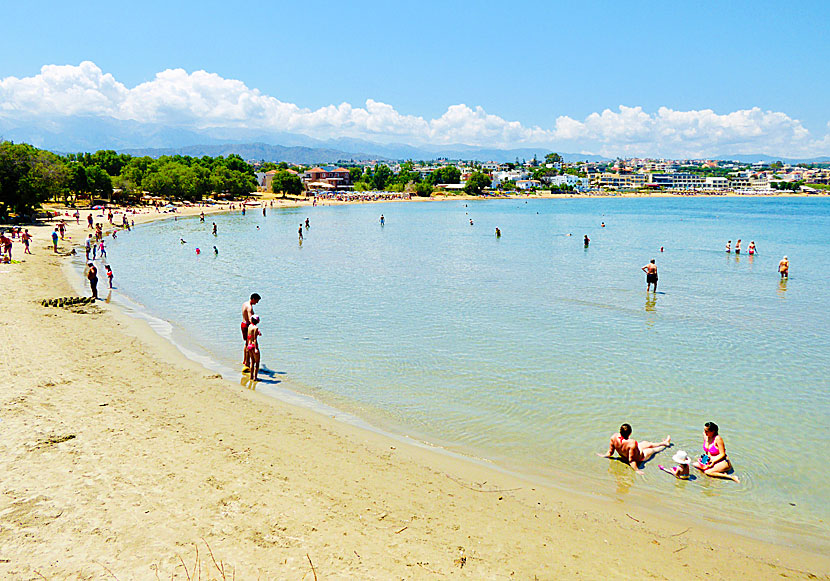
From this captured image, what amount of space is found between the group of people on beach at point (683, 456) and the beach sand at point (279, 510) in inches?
23.2

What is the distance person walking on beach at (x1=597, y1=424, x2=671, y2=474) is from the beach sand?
453 mm

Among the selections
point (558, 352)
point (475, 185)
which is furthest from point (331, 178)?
point (558, 352)

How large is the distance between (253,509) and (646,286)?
25.5 m

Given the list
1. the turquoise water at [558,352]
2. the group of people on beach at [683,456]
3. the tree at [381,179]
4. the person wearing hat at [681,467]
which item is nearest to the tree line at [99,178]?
the turquoise water at [558,352]

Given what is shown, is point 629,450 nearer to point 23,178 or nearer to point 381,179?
point 23,178

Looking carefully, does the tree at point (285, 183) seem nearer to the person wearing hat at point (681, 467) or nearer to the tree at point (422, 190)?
the tree at point (422, 190)

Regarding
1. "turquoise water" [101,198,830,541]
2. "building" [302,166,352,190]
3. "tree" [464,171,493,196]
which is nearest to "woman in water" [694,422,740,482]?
"turquoise water" [101,198,830,541]

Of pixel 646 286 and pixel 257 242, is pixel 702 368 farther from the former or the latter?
pixel 257 242

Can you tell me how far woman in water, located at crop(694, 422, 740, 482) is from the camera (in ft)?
29.9

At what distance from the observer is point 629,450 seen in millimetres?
9438

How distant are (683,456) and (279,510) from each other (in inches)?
253

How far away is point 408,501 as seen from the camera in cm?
774

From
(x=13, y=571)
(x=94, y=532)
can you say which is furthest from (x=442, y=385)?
(x=13, y=571)

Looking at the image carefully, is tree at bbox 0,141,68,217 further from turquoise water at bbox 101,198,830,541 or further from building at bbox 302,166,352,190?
building at bbox 302,166,352,190
